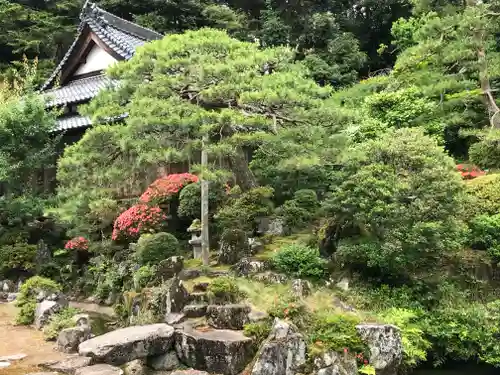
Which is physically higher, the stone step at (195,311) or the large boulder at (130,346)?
the stone step at (195,311)

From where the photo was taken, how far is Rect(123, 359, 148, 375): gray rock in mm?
7316

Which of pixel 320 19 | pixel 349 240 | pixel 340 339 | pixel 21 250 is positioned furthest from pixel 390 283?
pixel 320 19

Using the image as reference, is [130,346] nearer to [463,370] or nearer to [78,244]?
[463,370]

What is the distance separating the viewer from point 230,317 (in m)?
8.00

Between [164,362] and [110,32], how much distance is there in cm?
1450

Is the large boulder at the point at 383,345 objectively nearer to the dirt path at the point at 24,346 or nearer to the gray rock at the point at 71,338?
the gray rock at the point at 71,338

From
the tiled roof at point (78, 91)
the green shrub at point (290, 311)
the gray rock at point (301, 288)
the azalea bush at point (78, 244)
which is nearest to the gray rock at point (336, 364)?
the green shrub at point (290, 311)

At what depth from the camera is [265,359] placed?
22.7ft

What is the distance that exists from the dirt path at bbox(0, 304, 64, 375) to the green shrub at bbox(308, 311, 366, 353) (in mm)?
4737

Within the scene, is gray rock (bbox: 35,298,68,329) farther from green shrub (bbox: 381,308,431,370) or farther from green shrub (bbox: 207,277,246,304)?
green shrub (bbox: 381,308,431,370)

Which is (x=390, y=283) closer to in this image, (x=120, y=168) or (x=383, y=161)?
(x=383, y=161)

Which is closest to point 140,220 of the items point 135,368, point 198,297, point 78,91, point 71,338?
point 71,338

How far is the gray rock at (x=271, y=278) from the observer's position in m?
9.20

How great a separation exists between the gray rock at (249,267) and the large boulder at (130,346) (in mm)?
2181
